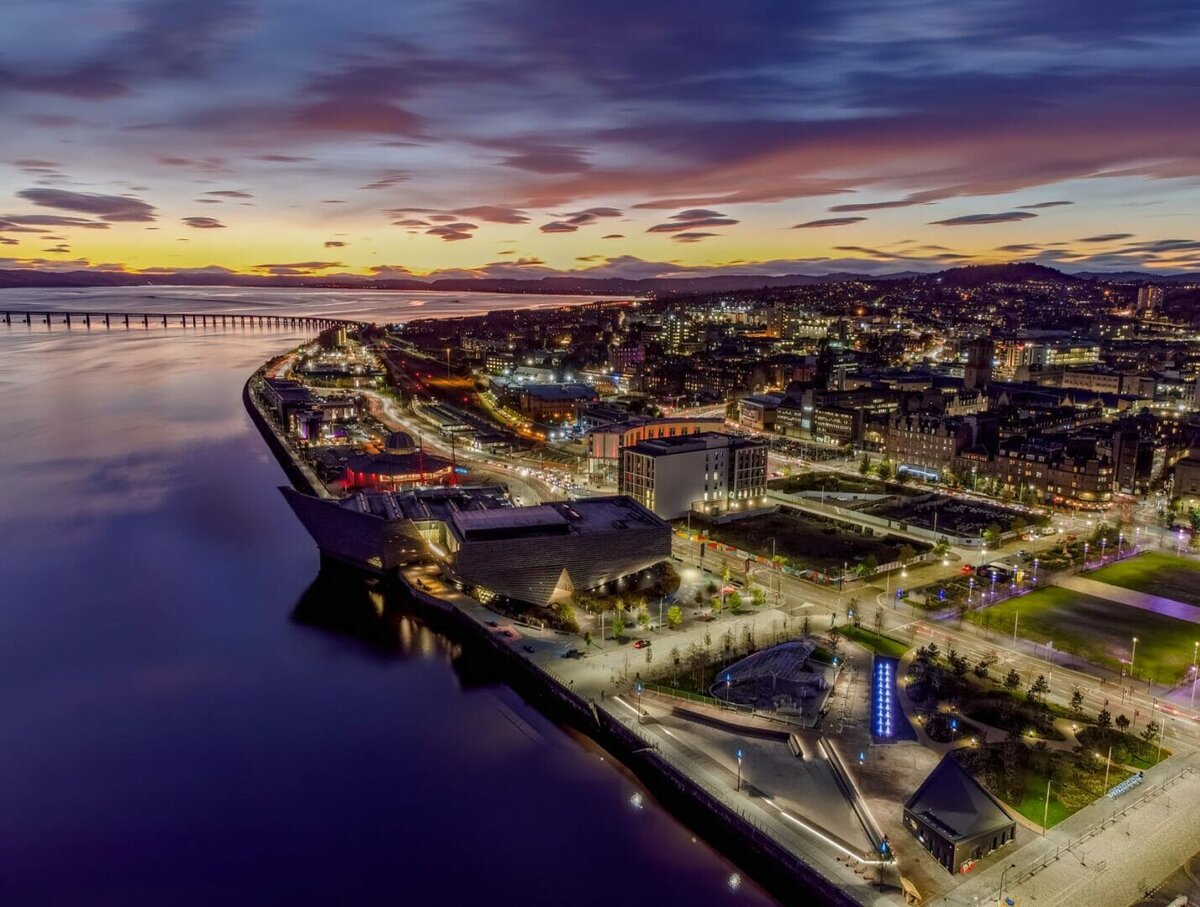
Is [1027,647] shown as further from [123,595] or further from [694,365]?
[694,365]

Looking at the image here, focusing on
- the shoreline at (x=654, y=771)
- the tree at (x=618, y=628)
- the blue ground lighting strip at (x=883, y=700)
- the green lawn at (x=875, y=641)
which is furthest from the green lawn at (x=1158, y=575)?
the shoreline at (x=654, y=771)

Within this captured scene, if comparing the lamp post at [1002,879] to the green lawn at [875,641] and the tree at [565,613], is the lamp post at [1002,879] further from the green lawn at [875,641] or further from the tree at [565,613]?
the tree at [565,613]

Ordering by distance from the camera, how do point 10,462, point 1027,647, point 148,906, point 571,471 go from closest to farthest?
point 148,906 < point 1027,647 < point 571,471 < point 10,462

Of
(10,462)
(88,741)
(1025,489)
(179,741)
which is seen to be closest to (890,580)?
(1025,489)

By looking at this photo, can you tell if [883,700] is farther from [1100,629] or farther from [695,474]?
[695,474]

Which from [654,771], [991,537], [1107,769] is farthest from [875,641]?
[991,537]
